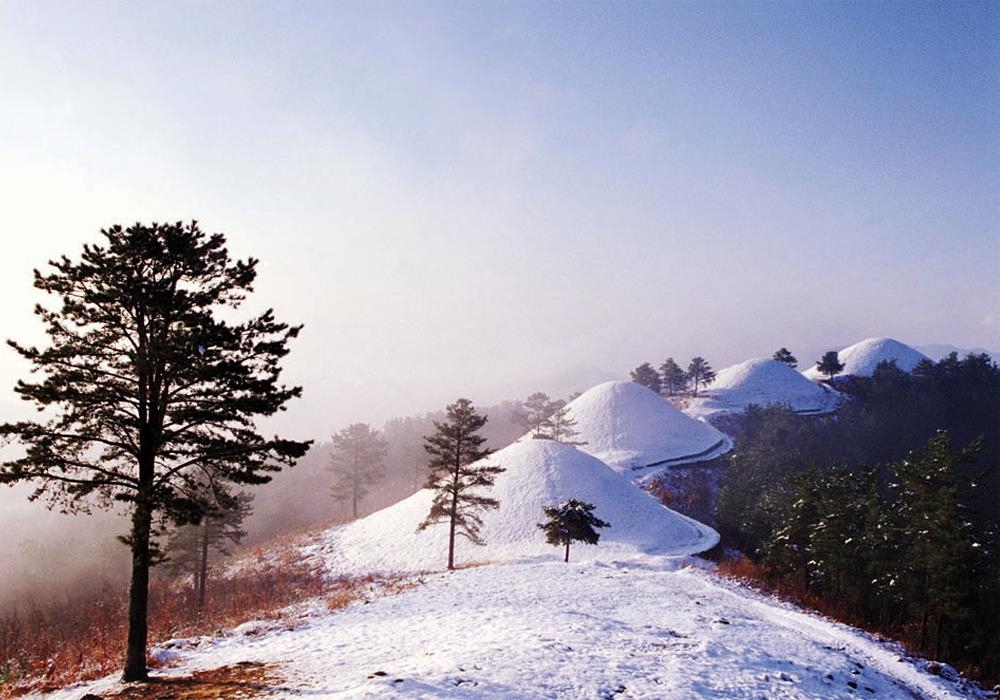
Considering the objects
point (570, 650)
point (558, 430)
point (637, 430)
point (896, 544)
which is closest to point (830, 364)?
point (637, 430)

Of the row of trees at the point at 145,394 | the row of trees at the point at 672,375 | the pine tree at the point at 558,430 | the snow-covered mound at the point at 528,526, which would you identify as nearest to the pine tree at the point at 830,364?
the row of trees at the point at 672,375

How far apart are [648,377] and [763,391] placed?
26.3 metres

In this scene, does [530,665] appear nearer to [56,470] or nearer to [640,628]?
[640,628]

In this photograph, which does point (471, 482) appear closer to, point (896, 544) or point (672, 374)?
point (896, 544)

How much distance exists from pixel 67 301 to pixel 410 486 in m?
84.3

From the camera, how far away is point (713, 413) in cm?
10538

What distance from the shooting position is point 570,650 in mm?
13359

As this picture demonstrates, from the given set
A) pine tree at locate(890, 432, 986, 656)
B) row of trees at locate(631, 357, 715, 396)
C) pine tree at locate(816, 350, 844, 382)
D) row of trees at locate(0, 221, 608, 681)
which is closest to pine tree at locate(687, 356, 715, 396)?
row of trees at locate(631, 357, 715, 396)

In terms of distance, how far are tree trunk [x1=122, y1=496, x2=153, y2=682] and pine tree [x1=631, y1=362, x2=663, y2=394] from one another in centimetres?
12093

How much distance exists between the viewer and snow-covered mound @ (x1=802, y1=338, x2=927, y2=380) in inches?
5418

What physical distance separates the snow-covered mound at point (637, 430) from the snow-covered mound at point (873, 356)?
223 ft

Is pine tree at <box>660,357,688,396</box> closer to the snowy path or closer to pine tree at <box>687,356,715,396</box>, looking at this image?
pine tree at <box>687,356,715,396</box>

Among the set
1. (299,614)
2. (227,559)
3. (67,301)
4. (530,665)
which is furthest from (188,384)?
(227,559)

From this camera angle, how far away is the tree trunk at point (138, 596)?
12.4 m
